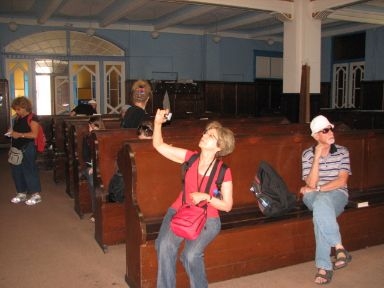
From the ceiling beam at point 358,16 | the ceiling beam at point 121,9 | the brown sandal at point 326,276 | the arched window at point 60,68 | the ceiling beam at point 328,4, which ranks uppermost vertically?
the ceiling beam at point 121,9

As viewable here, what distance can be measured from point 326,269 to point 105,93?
38.4 feet

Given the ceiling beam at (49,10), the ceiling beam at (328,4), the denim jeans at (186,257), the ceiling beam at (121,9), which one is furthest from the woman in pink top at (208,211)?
the ceiling beam at (49,10)

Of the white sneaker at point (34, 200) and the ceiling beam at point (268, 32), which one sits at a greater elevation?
the ceiling beam at point (268, 32)

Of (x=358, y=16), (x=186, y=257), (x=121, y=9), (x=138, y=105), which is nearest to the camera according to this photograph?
(x=186, y=257)

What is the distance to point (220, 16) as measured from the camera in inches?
510

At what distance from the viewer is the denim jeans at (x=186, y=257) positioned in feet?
9.36

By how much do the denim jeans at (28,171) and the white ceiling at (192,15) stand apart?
4303 millimetres

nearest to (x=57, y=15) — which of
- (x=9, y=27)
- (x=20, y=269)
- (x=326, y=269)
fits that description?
(x=9, y=27)

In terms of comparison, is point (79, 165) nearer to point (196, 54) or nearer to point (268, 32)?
point (196, 54)

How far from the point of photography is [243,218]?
3.62 meters

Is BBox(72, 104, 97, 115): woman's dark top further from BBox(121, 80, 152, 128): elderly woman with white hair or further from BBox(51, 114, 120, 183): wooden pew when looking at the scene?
BBox(121, 80, 152, 128): elderly woman with white hair

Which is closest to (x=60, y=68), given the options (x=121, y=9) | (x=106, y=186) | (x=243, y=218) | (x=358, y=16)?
(x=121, y=9)

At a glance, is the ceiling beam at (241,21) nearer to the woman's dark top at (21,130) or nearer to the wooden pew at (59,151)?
the wooden pew at (59,151)

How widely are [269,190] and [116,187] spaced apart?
1.41 m
